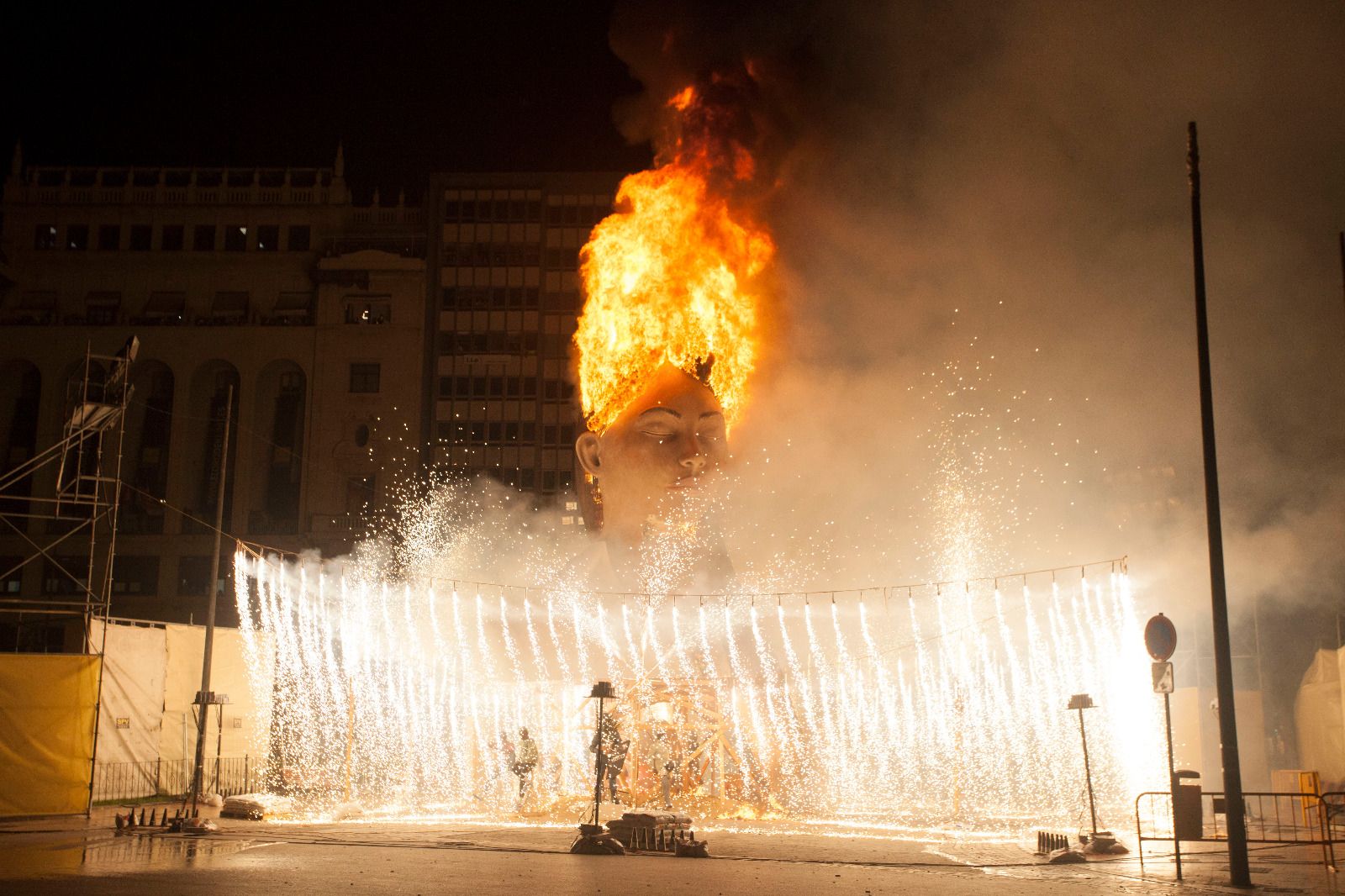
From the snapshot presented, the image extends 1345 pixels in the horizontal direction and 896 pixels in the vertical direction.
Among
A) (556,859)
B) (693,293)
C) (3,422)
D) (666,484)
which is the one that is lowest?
(556,859)

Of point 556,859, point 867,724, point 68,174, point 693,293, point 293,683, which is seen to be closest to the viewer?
point 556,859

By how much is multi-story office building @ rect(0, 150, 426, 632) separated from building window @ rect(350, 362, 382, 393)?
0.09 m

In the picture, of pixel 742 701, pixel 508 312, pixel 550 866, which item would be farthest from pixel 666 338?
pixel 508 312

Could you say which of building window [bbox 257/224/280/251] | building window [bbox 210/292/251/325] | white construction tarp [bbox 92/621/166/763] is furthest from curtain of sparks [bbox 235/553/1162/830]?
building window [bbox 257/224/280/251]

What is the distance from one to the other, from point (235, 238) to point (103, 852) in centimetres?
5323

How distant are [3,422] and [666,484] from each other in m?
50.1

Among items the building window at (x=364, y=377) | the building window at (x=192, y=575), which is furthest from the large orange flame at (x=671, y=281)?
the building window at (x=192, y=575)

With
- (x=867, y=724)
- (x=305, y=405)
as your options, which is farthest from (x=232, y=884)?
(x=305, y=405)

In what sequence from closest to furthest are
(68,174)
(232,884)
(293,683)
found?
(232,884), (293,683), (68,174)

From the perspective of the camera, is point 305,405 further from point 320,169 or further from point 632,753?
point 632,753

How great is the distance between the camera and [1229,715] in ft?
46.1

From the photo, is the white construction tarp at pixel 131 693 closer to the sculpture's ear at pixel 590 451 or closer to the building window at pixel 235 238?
the sculpture's ear at pixel 590 451

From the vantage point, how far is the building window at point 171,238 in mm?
65188

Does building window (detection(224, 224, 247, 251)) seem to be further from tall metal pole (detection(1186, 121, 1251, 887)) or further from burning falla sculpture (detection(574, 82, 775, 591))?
tall metal pole (detection(1186, 121, 1251, 887))
